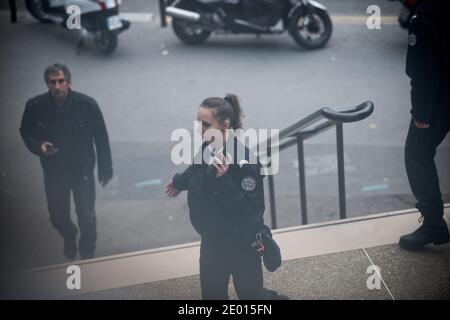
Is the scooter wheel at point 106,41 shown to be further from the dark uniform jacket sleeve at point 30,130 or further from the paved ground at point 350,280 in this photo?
the paved ground at point 350,280

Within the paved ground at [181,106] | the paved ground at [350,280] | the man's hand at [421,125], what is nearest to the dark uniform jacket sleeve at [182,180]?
the paved ground at [350,280]

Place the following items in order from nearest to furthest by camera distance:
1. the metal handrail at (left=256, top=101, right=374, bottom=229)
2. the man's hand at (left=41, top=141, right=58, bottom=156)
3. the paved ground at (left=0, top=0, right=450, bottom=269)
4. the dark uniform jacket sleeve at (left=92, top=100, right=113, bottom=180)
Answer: the metal handrail at (left=256, top=101, right=374, bottom=229) < the man's hand at (left=41, top=141, right=58, bottom=156) < the dark uniform jacket sleeve at (left=92, top=100, right=113, bottom=180) < the paved ground at (left=0, top=0, right=450, bottom=269)

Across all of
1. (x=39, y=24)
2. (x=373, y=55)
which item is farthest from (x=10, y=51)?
(x=373, y=55)

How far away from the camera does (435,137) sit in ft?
14.9

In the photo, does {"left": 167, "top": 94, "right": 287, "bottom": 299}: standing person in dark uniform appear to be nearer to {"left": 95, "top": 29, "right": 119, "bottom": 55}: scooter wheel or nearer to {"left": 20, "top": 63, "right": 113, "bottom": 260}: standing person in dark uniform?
{"left": 20, "top": 63, "right": 113, "bottom": 260}: standing person in dark uniform

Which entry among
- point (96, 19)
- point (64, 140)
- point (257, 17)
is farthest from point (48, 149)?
point (257, 17)

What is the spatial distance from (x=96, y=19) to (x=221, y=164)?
7.18 meters

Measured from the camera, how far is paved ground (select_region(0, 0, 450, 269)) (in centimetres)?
707

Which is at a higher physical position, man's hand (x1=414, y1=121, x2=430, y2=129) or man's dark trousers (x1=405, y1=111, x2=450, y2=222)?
man's hand (x1=414, y1=121, x2=430, y2=129)

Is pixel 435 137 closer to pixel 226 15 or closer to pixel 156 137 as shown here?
pixel 156 137

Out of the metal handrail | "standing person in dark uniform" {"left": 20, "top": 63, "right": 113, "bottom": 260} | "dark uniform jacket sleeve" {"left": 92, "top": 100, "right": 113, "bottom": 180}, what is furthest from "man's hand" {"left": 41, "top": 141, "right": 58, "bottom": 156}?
the metal handrail

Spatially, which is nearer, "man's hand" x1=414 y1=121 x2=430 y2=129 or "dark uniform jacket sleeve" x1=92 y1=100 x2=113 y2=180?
"man's hand" x1=414 y1=121 x2=430 y2=129

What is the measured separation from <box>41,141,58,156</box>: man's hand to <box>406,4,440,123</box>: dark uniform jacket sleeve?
Answer: 2.63 meters

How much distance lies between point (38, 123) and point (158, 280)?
1615 millimetres
